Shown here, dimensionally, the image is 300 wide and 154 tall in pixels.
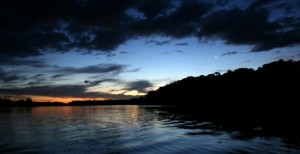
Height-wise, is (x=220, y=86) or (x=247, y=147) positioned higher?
(x=220, y=86)

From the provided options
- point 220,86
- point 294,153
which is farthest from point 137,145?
point 220,86

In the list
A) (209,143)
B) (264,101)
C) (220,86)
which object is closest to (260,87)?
(264,101)

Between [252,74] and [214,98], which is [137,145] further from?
[214,98]

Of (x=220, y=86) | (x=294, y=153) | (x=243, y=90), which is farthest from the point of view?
(x=220, y=86)

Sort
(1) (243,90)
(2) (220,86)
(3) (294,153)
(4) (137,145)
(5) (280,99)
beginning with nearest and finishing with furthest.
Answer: (3) (294,153) < (4) (137,145) < (5) (280,99) < (1) (243,90) < (2) (220,86)

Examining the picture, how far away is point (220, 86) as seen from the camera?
16400 centimetres

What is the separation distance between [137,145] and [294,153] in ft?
38.5

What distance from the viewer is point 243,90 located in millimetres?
136250

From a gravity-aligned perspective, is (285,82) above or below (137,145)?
above

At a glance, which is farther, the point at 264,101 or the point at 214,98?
the point at 214,98

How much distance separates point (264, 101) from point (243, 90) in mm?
23519

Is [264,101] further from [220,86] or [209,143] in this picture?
[209,143]

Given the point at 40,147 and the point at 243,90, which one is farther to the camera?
the point at 243,90

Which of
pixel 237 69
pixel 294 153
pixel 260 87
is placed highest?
pixel 237 69
